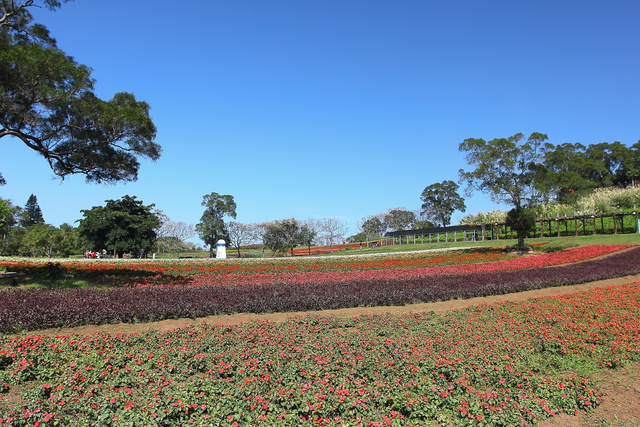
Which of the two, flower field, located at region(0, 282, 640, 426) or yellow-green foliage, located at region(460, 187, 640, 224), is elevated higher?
yellow-green foliage, located at region(460, 187, 640, 224)

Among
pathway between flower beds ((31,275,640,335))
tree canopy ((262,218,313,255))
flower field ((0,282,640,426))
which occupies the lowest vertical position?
pathway between flower beds ((31,275,640,335))

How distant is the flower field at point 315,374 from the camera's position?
3.91 meters

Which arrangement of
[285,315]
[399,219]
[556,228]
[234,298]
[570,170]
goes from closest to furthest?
[285,315] → [234,298] → [556,228] → [570,170] → [399,219]

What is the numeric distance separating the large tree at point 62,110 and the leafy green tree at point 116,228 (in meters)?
20.4

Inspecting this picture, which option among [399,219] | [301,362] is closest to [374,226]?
[399,219]

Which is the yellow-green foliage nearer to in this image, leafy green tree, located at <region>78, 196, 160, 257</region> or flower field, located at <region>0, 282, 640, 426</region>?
flower field, located at <region>0, 282, 640, 426</region>

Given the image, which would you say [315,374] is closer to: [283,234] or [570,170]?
[283,234]

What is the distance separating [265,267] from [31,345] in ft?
47.6

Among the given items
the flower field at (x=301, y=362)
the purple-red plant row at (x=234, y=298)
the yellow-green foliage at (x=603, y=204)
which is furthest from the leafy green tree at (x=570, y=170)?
the flower field at (x=301, y=362)

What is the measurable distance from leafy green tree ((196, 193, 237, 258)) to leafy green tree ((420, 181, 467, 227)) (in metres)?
40.2

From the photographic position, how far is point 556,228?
130 ft

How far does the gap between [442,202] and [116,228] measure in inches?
2181

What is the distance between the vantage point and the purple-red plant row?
7703 millimetres

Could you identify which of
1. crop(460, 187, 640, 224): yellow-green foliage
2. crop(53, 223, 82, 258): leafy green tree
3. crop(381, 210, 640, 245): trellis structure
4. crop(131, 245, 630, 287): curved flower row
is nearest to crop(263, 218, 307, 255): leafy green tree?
crop(381, 210, 640, 245): trellis structure
